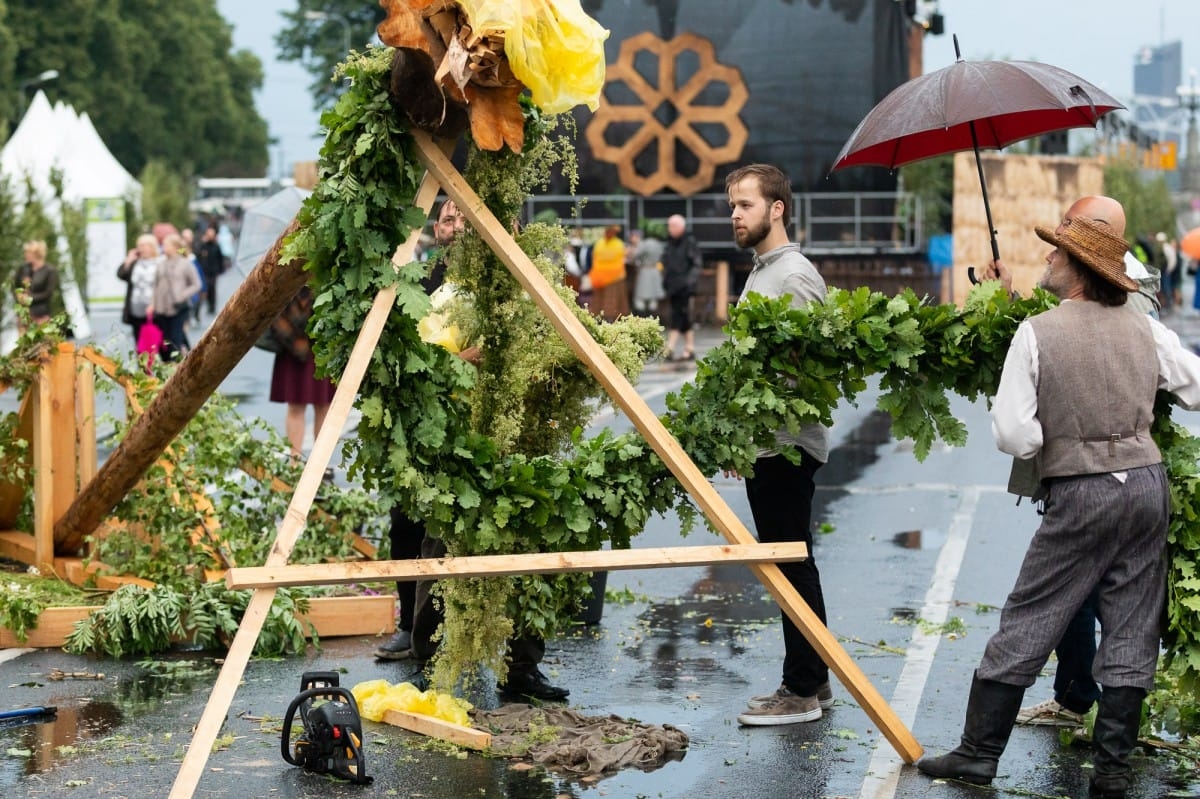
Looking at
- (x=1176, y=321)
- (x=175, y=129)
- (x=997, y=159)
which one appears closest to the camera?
(x=997, y=159)

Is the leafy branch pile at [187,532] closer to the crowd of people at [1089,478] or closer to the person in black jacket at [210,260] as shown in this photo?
the crowd of people at [1089,478]

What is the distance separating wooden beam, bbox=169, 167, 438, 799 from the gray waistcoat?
2094mm

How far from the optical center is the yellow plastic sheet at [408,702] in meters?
6.29

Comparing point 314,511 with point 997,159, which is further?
point 997,159

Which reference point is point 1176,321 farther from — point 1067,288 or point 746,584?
point 1067,288

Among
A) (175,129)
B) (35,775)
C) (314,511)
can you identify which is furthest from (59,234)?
(175,129)

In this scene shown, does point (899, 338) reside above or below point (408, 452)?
above

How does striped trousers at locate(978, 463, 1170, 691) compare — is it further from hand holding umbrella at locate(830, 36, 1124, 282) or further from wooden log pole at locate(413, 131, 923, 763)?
hand holding umbrella at locate(830, 36, 1124, 282)

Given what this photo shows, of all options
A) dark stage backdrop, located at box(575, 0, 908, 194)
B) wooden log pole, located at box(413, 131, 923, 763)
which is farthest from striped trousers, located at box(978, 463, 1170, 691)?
dark stage backdrop, located at box(575, 0, 908, 194)

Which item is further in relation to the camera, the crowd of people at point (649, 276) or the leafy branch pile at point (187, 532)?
the crowd of people at point (649, 276)

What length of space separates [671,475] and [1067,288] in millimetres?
1500

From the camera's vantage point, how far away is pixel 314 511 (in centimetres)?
888

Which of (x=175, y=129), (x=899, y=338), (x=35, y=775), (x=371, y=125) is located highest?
(x=175, y=129)

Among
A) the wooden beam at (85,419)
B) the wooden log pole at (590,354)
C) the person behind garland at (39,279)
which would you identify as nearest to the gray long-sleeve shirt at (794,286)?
the wooden log pole at (590,354)
